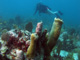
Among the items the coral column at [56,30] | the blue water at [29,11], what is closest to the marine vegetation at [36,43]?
the coral column at [56,30]

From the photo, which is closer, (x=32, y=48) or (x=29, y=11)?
(x=32, y=48)

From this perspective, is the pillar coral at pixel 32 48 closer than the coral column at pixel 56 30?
Yes

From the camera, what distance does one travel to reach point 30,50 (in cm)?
239

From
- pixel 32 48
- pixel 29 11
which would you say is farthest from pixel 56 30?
pixel 29 11

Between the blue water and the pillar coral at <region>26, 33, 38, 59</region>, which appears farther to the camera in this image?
the blue water

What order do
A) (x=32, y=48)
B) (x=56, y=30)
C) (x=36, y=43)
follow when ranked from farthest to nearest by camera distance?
(x=56, y=30)
(x=36, y=43)
(x=32, y=48)

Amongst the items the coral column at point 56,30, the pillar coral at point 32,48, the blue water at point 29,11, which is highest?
the blue water at point 29,11

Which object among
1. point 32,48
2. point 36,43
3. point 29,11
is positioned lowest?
point 32,48

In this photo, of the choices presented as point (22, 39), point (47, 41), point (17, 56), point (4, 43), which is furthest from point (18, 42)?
point (47, 41)

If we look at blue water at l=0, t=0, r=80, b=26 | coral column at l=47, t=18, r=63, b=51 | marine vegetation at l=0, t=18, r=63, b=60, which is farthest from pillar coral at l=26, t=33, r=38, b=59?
blue water at l=0, t=0, r=80, b=26

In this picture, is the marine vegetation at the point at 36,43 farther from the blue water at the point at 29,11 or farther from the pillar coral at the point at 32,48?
the blue water at the point at 29,11

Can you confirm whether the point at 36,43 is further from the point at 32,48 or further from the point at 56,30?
the point at 56,30

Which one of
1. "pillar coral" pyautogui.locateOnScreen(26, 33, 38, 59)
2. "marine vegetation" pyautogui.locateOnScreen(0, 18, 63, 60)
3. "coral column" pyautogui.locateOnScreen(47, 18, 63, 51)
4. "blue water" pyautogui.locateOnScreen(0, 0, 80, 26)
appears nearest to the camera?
"pillar coral" pyautogui.locateOnScreen(26, 33, 38, 59)

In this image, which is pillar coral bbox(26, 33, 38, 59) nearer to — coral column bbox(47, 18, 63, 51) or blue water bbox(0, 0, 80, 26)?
coral column bbox(47, 18, 63, 51)
